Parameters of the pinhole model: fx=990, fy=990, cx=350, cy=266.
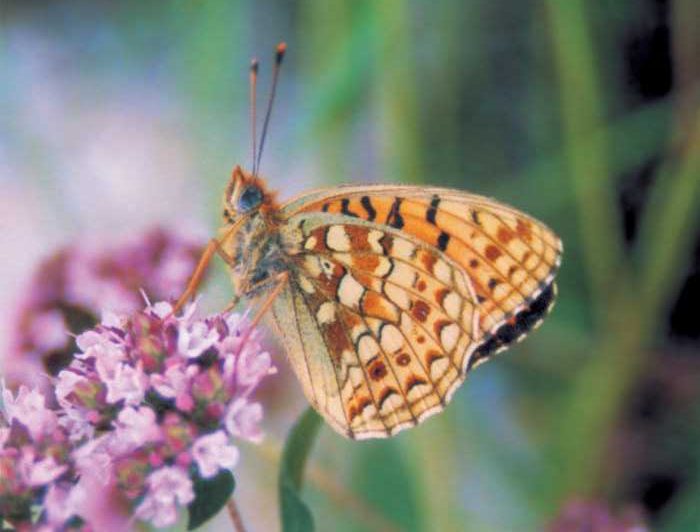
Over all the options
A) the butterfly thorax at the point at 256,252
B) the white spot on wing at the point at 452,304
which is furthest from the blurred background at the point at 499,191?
the white spot on wing at the point at 452,304

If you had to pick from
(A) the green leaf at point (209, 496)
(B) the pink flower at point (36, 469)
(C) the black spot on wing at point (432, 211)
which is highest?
(C) the black spot on wing at point (432, 211)

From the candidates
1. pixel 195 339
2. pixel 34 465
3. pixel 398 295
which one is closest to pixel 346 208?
pixel 398 295

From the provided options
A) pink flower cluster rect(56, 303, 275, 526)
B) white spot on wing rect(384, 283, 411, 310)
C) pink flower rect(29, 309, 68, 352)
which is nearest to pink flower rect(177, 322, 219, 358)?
pink flower cluster rect(56, 303, 275, 526)

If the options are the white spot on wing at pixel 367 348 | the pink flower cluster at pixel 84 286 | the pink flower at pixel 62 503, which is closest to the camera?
the pink flower at pixel 62 503

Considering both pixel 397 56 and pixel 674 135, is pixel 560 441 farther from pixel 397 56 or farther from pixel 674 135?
pixel 397 56

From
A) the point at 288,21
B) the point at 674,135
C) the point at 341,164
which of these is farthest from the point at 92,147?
the point at 674,135

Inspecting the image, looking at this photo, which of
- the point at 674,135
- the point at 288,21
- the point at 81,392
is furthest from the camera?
the point at 288,21

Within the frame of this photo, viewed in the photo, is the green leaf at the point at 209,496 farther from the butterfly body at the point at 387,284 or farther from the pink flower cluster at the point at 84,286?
the pink flower cluster at the point at 84,286
